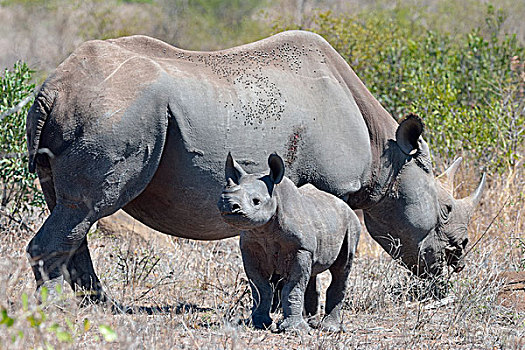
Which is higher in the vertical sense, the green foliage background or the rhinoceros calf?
the rhinoceros calf

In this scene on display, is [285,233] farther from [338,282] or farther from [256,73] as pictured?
[256,73]

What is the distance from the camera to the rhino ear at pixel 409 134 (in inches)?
256

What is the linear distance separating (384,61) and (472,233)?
4547 mm

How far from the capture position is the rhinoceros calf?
4.76 metres

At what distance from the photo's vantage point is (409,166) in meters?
6.65

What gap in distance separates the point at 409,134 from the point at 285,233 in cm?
199

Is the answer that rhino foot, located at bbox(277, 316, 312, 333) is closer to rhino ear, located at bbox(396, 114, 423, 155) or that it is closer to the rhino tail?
the rhino tail

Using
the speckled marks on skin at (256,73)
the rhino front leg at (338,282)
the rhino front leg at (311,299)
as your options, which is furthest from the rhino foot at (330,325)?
the speckled marks on skin at (256,73)

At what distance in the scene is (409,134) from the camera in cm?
661

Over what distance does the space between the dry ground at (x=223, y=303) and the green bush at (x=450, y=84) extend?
729mm

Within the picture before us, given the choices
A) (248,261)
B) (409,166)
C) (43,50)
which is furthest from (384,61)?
(43,50)

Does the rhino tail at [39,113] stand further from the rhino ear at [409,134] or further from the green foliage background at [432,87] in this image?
the rhino ear at [409,134]

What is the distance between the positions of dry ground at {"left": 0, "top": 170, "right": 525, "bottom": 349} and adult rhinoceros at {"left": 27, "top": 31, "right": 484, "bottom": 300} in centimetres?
36

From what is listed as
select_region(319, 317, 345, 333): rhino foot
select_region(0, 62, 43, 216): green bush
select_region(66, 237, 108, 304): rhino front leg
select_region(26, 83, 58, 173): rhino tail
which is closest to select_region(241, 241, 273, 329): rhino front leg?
select_region(319, 317, 345, 333): rhino foot
